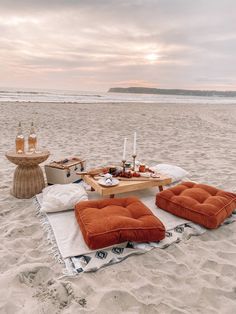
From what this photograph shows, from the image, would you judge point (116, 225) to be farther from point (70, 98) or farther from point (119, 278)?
point (70, 98)

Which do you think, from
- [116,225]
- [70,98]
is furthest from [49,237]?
[70,98]

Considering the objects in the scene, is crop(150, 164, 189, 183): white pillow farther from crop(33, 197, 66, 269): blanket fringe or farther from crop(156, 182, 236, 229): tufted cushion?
crop(33, 197, 66, 269): blanket fringe

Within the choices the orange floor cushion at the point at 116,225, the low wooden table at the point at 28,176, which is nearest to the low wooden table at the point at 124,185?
the orange floor cushion at the point at 116,225

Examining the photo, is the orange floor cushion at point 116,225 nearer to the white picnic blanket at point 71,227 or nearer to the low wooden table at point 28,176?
the white picnic blanket at point 71,227

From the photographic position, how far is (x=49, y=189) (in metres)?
3.50

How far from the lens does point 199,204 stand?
2971 millimetres

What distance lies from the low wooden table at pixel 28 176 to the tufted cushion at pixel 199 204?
5.48 ft

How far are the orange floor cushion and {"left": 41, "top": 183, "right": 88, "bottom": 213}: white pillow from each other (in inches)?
13.7

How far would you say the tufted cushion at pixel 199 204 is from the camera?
284 centimetres

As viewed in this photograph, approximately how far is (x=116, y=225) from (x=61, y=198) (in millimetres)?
1029

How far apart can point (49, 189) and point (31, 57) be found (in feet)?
98.3

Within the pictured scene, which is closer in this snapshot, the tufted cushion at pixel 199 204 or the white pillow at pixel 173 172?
the tufted cushion at pixel 199 204

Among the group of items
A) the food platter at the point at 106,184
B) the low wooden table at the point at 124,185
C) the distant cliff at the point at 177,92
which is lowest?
the low wooden table at the point at 124,185

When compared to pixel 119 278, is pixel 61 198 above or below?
above
